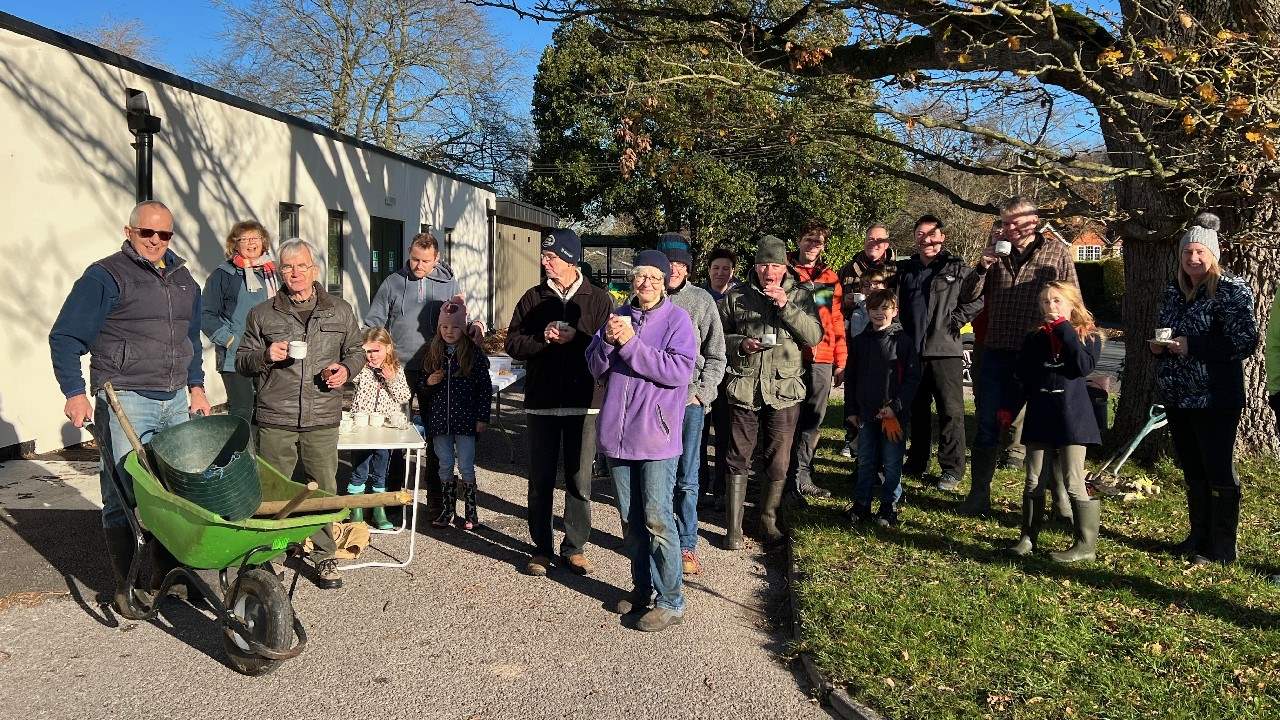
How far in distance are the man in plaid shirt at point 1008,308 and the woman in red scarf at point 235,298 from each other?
16.1 feet

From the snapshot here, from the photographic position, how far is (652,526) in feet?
15.6

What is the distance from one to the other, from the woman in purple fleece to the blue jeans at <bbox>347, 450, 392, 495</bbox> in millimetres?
2222

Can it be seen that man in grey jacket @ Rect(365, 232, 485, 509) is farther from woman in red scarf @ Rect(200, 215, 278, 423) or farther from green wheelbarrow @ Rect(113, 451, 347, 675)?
green wheelbarrow @ Rect(113, 451, 347, 675)

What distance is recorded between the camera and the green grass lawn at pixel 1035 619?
396cm

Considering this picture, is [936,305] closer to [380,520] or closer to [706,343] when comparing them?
[706,343]

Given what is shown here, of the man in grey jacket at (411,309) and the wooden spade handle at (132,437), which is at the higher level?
the man in grey jacket at (411,309)

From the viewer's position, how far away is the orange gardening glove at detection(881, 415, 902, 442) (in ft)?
21.0

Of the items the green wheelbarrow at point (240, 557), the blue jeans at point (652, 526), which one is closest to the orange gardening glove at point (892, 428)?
the blue jeans at point (652, 526)

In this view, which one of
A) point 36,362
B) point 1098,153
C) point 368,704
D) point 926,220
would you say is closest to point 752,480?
point 926,220

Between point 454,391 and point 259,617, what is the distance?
253cm

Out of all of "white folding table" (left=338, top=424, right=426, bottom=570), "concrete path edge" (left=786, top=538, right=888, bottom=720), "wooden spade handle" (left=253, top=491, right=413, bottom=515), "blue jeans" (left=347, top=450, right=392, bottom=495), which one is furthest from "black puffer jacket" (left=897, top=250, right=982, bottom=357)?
"wooden spade handle" (left=253, top=491, right=413, bottom=515)

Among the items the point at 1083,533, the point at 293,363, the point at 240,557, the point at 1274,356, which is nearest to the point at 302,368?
the point at 293,363

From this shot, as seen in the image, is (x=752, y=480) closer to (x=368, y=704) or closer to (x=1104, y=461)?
(x=1104, y=461)

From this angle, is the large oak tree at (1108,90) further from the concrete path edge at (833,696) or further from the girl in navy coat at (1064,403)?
the concrete path edge at (833,696)
